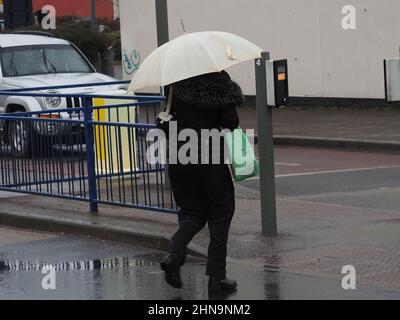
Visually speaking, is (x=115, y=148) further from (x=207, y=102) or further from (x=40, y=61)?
(x=40, y=61)

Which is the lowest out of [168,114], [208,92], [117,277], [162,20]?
[117,277]

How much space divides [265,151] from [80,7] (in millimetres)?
57644

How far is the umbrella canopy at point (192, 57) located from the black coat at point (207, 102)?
5.6 inches

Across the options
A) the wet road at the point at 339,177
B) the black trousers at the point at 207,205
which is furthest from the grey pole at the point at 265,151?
the wet road at the point at 339,177

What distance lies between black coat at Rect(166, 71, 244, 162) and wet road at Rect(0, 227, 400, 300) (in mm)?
1155

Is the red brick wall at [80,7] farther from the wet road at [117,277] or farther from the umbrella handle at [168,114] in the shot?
the umbrella handle at [168,114]

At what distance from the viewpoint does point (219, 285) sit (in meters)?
7.74

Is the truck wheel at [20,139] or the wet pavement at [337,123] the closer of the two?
the truck wheel at [20,139]

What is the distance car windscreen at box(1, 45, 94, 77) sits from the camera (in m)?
20.0

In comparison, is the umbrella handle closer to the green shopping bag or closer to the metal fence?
the green shopping bag

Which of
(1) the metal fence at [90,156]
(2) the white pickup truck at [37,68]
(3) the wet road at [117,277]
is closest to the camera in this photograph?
(3) the wet road at [117,277]

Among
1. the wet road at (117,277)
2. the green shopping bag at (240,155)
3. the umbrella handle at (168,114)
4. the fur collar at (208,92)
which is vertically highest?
the fur collar at (208,92)

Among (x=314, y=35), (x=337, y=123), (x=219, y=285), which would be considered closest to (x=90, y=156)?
(x=219, y=285)

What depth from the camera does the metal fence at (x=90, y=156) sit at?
10.7m
